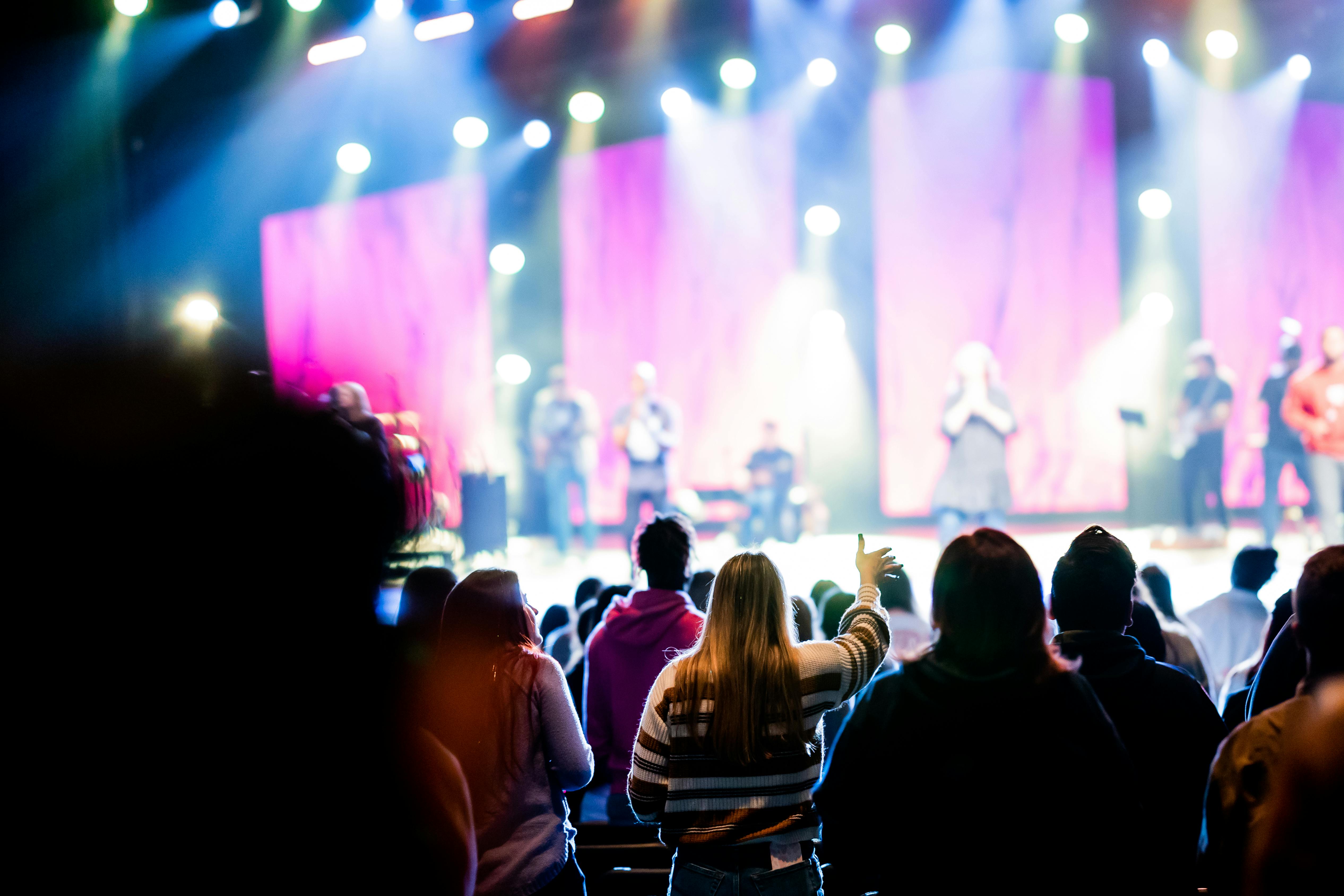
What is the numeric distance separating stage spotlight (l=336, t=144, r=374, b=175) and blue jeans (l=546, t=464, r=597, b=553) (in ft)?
15.0

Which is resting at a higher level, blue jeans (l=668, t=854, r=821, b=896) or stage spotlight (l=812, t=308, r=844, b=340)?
stage spotlight (l=812, t=308, r=844, b=340)

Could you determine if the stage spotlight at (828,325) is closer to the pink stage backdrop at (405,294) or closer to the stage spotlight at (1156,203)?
the stage spotlight at (1156,203)

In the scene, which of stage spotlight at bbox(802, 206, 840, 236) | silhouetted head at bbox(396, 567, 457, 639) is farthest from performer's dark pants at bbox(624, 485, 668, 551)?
silhouetted head at bbox(396, 567, 457, 639)

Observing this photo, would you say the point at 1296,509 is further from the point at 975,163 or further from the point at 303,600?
the point at 303,600

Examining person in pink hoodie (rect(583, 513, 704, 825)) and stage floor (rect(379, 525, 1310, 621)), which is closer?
person in pink hoodie (rect(583, 513, 704, 825))

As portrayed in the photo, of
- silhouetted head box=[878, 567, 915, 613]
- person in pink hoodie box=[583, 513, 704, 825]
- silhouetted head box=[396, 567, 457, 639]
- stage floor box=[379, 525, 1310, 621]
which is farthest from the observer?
stage floor box=[379, 525, 1310, 621]

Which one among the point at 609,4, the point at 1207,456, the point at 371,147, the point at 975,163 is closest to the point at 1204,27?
the point at 975,163

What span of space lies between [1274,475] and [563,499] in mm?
6631

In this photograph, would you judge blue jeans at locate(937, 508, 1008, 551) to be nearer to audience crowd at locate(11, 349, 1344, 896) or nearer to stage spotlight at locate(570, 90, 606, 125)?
audience crowd at locate(11, 349, 1344, 896)

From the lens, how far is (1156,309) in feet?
30.9

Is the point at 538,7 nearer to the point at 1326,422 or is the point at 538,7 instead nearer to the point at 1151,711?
the point at 1326,422

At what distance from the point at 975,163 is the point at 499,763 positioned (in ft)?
30.0

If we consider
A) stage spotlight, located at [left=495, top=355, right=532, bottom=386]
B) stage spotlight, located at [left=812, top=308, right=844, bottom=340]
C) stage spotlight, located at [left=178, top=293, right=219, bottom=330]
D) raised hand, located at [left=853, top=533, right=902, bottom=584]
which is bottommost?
raised hand, located at [left=853, top=533, right=902, bottom=584]

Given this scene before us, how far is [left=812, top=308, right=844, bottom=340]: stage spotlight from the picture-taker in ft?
33.0
